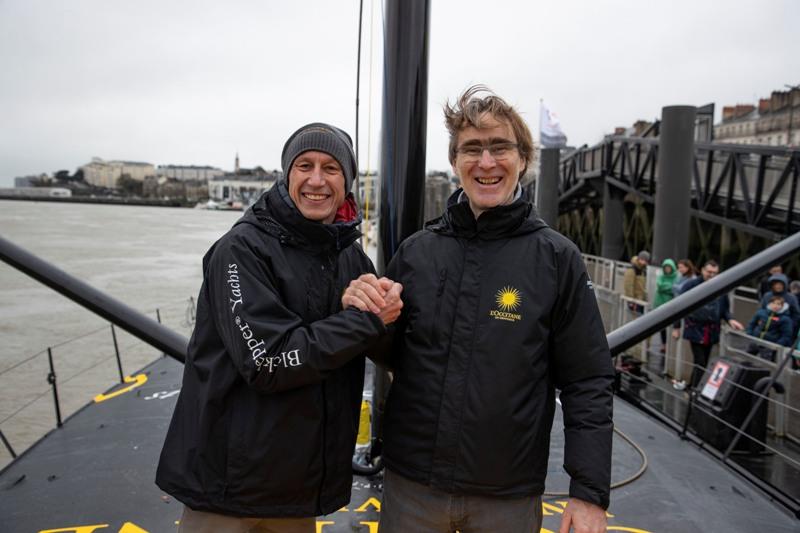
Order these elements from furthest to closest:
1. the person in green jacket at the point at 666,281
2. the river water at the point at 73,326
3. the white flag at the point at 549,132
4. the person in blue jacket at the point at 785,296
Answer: the white flag at the point at 549,132, the river water at the point at 73,326, the person in green jacket at the point at 666,281, the person in blue jacket at the point at 785,296

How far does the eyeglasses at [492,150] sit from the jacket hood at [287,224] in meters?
0.40

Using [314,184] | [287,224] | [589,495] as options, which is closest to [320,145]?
[314,184]

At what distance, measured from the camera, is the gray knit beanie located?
1.74 meters

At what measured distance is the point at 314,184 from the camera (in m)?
1.72

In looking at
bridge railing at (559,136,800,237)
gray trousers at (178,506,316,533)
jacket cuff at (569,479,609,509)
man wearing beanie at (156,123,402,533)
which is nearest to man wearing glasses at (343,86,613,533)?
jacket cuff at (569,479,609,509)

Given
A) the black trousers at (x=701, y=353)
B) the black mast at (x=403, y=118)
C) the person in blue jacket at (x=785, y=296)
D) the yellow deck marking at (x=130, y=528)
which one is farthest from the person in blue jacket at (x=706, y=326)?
the yellow deck marking at (x=130, y=528)

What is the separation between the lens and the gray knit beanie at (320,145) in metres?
1.74

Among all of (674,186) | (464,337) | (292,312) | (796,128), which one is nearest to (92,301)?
(292,312)

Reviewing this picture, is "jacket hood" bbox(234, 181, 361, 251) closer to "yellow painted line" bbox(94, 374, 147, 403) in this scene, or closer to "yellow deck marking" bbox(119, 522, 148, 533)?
"yellow deck marking" bbox(119, 522, 148, 533)

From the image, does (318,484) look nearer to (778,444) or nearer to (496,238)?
(496,238)

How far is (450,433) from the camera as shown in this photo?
1633 mm

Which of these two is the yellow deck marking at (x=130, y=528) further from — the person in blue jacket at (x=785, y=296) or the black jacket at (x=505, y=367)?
the person in blue jacket at (x=785, y=296)

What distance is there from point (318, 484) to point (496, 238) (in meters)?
0.86

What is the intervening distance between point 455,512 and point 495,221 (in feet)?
2.71
